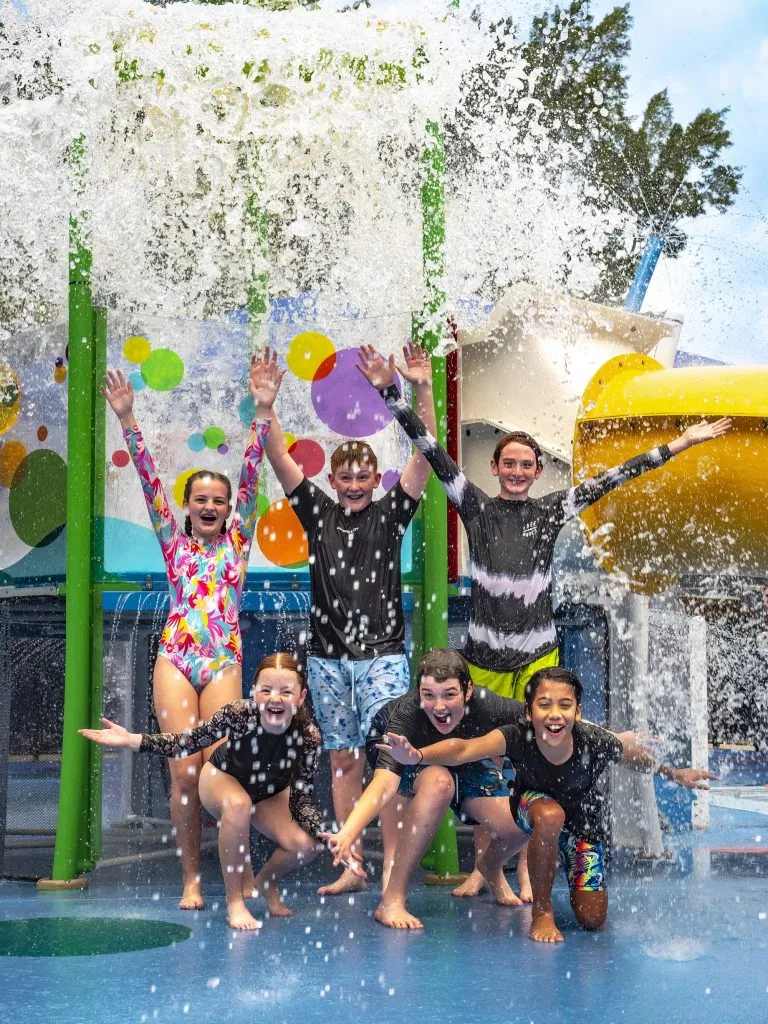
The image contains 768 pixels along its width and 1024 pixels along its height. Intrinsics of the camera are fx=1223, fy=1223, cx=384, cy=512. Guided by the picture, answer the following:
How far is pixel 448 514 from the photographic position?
5.39m

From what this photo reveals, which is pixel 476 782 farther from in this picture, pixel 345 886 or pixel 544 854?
pixel 345 886

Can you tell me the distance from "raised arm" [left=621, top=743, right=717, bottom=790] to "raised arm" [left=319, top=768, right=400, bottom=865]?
0.78 meters

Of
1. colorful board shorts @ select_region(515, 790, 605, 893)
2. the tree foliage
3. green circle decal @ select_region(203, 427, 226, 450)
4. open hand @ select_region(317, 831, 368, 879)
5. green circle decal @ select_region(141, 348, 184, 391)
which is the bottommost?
colorful board shorts @ select_region(515, 790, 605, 893)

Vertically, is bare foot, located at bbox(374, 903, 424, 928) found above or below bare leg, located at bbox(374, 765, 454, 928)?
below

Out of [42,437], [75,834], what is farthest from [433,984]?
[42,437]

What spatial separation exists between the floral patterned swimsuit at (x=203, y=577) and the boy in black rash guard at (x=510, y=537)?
0.67 meters

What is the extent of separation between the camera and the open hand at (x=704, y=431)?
4.58 meters

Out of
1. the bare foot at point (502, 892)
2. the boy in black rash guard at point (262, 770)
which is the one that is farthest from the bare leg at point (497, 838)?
the boy in black rash guard at point (262, 770)

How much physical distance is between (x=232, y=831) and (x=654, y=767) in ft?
4.60

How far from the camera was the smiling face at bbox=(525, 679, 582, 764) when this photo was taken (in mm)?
3914

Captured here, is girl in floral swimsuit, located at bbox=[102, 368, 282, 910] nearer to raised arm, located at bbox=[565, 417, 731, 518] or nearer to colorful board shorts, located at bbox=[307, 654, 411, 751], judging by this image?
colorful board shorts, located at bbox=[307, 654, 411, 751]

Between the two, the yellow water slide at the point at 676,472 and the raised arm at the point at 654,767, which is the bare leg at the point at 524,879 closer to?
the raised arm at the point at 654,767

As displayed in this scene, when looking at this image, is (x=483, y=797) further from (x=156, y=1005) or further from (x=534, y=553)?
(x=156, y=1005)

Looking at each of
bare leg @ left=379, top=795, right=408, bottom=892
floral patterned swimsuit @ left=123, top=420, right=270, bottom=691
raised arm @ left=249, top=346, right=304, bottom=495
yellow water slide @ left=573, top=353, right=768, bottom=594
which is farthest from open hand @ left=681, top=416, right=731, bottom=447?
bare leg @ left=379, top=795, right=408, bottom=892
